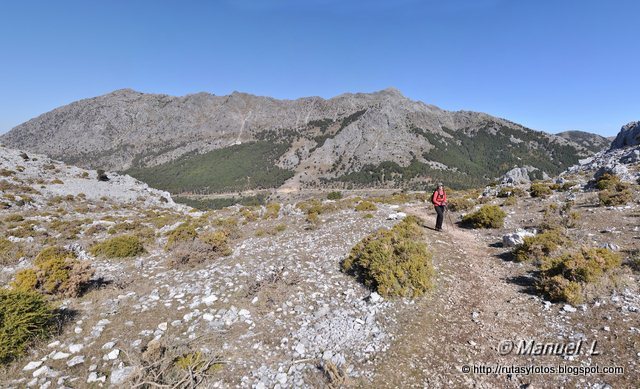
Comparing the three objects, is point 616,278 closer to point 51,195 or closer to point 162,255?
point 162,255

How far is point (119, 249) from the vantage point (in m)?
16.2

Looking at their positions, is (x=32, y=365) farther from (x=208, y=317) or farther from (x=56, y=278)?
(x=56, y=278)

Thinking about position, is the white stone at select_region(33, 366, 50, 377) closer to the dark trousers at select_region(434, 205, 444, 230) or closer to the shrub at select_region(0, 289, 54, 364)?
the shrub at select_region(0, 289, 54, 364)

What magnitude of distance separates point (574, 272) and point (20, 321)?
1579 cm

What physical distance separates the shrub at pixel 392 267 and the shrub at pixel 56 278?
9.72 metres

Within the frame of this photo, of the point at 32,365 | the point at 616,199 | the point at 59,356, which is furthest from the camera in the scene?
the point at 616,199

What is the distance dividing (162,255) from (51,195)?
3881 cm

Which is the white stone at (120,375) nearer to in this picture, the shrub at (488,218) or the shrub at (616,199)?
the shrub at (488,218)

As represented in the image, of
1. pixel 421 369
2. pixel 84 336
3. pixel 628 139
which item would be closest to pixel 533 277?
pixel 421 369

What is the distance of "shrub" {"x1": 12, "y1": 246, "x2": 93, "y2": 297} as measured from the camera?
10406mm

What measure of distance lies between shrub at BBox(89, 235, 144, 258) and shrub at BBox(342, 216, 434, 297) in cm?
1145

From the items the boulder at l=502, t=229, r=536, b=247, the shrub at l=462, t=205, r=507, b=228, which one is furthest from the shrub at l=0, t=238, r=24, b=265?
the shrub at l=462, t=205, r=507, b=228

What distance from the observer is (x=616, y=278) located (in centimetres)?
980

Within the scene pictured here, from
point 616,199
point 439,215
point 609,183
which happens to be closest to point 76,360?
point 439,215
